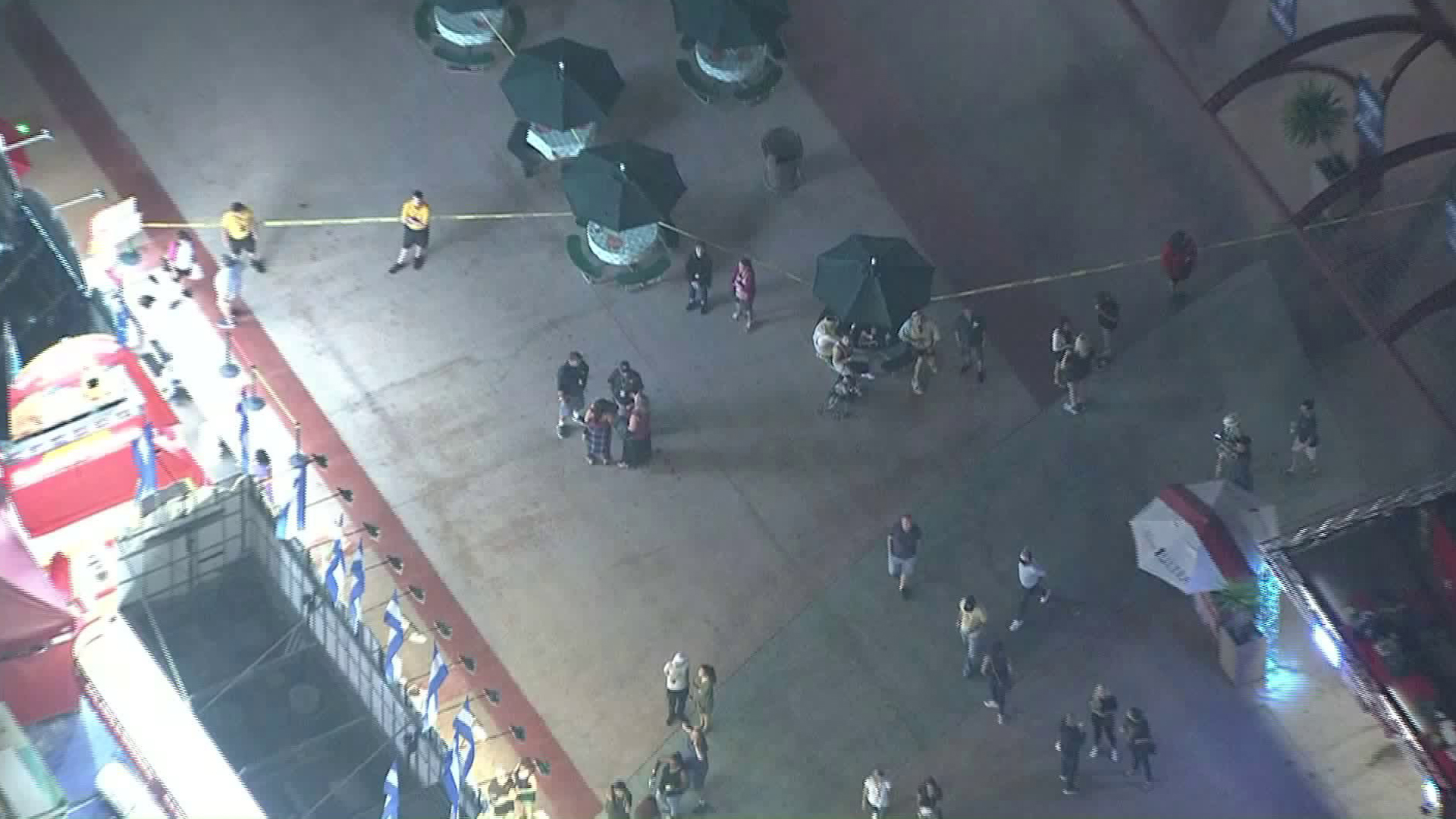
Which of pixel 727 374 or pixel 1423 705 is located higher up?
pixel 727 374

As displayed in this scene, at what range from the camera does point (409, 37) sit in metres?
35.4

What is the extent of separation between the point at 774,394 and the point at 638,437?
97.7 inches

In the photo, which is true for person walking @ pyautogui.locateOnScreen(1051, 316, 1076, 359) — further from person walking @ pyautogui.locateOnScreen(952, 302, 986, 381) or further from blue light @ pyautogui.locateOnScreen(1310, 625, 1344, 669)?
blue light @ pyautogui.locateOnScreen(1310, 625, 1344, 669)

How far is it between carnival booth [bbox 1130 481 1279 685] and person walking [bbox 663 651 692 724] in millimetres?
6581

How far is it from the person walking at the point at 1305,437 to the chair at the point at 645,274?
980 centimetres

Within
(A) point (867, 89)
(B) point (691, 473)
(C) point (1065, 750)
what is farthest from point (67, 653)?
(A) point (867, 89)

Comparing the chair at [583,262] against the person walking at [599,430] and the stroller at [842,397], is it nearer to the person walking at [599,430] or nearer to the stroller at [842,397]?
the person walking at [599,430]

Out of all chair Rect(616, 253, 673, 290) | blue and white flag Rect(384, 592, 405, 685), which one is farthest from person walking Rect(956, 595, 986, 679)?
chair Rect(616, 253, 673, 290)

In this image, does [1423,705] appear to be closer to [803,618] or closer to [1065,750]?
[1065,750]

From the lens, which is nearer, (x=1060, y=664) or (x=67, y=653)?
(x=67, y=653)

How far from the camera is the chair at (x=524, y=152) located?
3350 centimetres

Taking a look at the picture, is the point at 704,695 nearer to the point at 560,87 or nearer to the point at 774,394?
the point at 774,394

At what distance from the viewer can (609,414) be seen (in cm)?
2966

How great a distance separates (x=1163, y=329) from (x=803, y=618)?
7.56 metres
